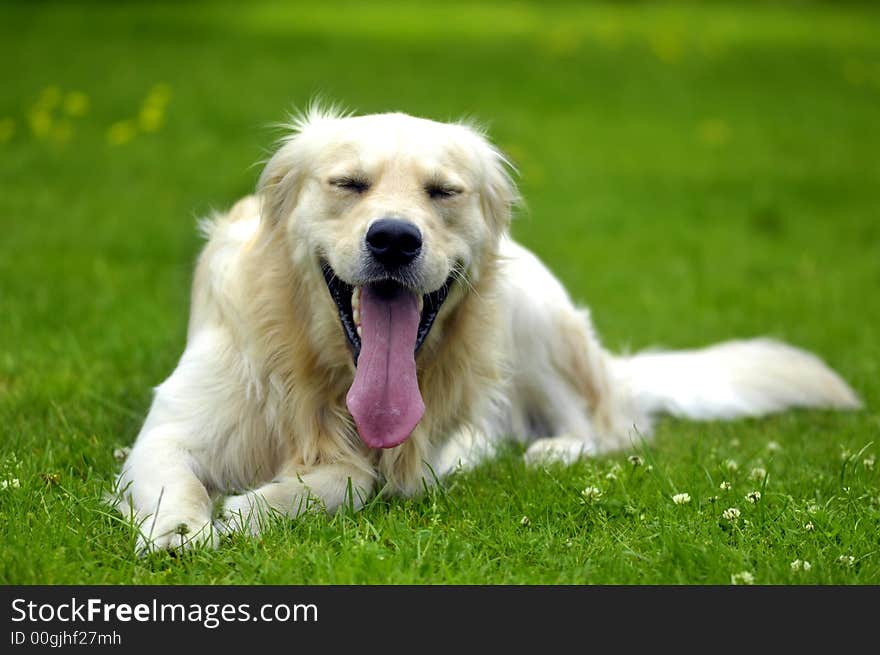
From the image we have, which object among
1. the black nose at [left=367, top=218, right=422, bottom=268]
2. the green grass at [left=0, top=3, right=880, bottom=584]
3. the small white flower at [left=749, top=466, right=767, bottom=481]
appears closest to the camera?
the green grass at [left=0, top=3, right=880, bottom=584]

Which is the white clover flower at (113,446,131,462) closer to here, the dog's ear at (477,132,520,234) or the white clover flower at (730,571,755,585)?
the dog's ear at (477,132,520,234)

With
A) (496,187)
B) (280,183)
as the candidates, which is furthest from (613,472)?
(280,183)

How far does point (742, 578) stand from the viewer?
3.36 meters

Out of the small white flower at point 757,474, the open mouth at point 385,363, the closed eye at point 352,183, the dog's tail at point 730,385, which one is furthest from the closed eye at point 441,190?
the dog's tail at point 730,385

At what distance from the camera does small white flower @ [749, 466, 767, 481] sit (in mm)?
4336

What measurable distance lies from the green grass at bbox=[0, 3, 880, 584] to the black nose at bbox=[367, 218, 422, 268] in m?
0.84

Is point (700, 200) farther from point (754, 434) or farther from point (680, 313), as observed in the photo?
point (754, 434)

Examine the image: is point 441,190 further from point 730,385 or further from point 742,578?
point 730,385

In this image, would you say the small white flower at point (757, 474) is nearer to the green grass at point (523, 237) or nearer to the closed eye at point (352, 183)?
the green grass at point (523, 237)

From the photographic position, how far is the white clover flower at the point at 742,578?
132 inches

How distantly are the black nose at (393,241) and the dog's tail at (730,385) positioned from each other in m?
2.45

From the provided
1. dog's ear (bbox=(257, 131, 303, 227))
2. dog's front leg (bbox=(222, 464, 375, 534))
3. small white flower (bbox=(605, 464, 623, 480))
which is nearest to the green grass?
small white flower (bbox=(605, 464, 623, 480))
